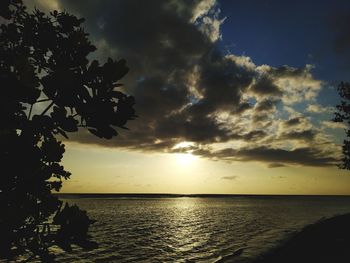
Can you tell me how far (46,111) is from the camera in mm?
3475

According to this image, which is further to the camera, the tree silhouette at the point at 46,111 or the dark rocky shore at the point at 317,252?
the dark rocky shore at the point at 317,252

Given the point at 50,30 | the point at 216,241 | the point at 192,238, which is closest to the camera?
the point at 50,30

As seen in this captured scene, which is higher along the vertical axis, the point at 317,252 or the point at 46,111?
the point at 46,111

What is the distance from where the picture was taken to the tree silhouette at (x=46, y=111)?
332 cm

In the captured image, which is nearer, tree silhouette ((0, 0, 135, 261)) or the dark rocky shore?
tree silhouette ((0, 0, 135, 261))

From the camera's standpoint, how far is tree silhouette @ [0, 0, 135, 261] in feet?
10.9

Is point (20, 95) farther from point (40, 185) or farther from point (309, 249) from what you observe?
point (309, 249)

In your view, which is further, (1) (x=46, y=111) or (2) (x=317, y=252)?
(2) (x=317, y=252)

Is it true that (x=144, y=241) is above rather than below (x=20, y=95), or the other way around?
below

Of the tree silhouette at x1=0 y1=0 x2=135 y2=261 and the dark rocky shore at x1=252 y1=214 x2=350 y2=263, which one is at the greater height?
the tree silhouette at x1=0 y1=0 x2=135 y2=261

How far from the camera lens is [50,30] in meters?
3.97

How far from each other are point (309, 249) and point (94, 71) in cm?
2001

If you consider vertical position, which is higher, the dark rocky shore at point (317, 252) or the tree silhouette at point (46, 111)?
the tree silhouette at point (46, 111)

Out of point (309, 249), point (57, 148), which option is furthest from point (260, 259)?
point (57, 148)
